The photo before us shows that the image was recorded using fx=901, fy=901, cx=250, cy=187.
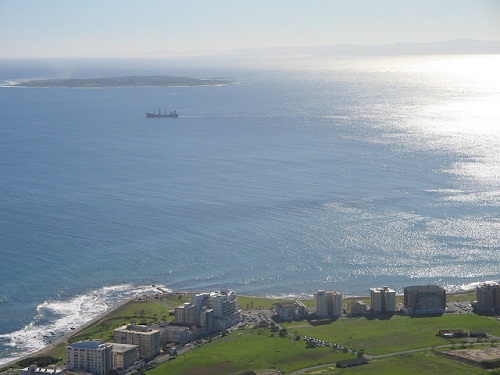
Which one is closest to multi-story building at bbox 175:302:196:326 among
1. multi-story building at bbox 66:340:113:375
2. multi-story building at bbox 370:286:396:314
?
multi-story building at bbox 66:340:113:375

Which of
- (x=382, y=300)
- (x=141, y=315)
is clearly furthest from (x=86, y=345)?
(x=382, y=300)

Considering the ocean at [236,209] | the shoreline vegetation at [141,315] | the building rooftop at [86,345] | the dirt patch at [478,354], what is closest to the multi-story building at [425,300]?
the shoreline vegetation at [141,315]

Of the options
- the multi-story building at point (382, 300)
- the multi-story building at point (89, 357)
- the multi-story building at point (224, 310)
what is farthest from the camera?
the multi-story building at point (382, 300)

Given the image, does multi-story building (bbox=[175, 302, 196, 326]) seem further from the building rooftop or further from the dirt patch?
the dirt patch

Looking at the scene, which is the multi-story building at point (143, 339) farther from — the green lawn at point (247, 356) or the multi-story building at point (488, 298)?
the multi-story building at point (488, 298)

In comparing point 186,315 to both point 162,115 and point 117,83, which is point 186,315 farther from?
point 117,83

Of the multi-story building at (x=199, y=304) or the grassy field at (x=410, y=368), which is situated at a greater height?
the multi-story building at (x=199, y=304)

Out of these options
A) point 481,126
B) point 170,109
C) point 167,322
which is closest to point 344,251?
point 167,322
